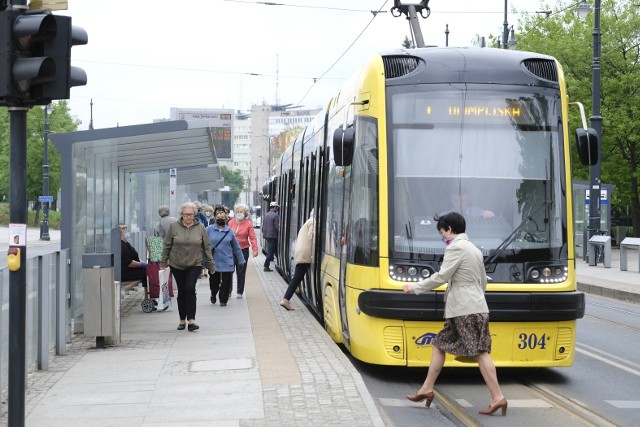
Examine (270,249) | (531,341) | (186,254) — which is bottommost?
(531,341)

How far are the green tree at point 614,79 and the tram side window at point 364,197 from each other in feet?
97.4

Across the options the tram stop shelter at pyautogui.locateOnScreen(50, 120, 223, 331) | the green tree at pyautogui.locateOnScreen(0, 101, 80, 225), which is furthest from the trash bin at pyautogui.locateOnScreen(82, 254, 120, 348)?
the green tree at pyautogui.locateOnScreen(0, 101, 80, 225)

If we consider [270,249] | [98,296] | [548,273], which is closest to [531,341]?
[548,273]

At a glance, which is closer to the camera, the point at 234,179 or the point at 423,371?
the point at 423,371

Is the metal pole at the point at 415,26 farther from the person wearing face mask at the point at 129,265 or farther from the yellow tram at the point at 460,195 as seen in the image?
the yellow tram at the point at 460,195

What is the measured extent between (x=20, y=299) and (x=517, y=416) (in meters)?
3.88

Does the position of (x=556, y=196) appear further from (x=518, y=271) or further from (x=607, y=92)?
(x=607, y=92)

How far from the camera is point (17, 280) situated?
6.30 meters

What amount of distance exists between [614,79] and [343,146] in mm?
31695

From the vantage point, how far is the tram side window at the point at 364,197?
9484mm

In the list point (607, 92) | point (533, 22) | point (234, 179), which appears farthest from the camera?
point (234, 179)

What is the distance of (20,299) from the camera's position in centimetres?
630

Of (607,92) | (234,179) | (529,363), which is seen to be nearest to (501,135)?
(529,363)

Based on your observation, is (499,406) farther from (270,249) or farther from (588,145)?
(270,249)
